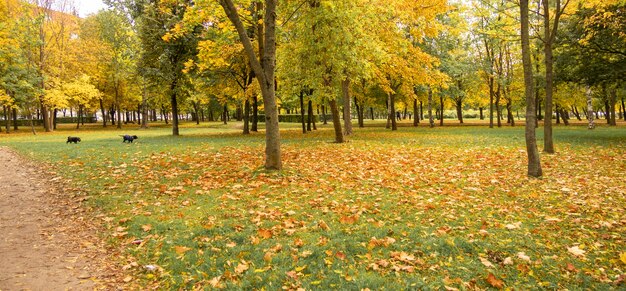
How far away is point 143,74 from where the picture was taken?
80.0 feet

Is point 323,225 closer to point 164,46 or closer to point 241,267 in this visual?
point 241,267

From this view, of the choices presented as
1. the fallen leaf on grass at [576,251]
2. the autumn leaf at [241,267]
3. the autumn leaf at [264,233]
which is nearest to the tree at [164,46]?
the autumn leaf at [264,233]

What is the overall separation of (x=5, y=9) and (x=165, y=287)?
42.9 m

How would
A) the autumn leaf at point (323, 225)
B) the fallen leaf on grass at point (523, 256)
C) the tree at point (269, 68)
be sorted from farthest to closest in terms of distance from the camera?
the tree at point (269, 68) → the autumn leaf at point (323, 225) → the fallen leaf on grass at point (523, 256)

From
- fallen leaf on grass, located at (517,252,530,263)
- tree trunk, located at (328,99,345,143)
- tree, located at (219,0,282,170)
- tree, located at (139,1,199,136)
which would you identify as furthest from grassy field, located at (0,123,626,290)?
tree, located at (139,1,199,136)

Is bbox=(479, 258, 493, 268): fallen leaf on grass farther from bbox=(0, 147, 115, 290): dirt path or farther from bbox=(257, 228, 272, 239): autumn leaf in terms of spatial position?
bbox=(0, 147, 115, 290): dirt path

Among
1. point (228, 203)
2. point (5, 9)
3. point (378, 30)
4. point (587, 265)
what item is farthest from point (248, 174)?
point (5, 9)

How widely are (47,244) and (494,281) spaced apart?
6.88 m

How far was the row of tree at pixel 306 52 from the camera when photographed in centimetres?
1302

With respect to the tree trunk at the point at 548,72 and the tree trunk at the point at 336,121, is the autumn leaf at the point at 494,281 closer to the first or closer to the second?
the tree trunk at the point at 548,72

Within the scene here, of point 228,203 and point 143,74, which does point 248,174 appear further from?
point 143,74

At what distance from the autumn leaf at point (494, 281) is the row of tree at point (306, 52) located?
6.60m

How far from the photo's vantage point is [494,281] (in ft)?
13.7

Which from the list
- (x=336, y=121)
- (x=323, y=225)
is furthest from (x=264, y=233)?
(x=336, y=121)
